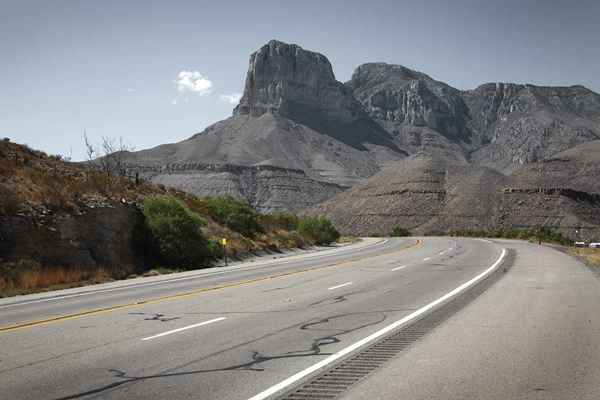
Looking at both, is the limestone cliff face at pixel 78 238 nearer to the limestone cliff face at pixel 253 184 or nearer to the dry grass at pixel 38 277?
the dry grass at pixel 38 277

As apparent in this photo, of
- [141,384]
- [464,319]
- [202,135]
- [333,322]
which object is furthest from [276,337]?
[202,135]

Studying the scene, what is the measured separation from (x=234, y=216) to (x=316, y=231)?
17477 mm

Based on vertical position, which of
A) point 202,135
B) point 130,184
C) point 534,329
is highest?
point 202,135

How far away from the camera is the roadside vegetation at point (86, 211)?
62.2ft

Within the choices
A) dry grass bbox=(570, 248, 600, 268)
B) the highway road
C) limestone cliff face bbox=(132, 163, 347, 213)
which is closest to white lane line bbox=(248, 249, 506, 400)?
the highway road

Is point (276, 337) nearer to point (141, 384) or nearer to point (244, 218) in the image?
point (141, 384)

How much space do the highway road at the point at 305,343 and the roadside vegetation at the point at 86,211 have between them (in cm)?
391

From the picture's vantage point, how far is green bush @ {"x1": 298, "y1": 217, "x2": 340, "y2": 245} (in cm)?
5281

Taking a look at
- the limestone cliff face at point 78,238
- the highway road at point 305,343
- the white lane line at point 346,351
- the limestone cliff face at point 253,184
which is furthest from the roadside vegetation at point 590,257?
the limestone cliff face at point 253,184

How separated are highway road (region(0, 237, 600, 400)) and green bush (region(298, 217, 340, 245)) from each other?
37.0 metres

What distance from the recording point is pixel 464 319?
34.1 feet

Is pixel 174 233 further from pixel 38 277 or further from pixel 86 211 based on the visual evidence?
pixel 38 277

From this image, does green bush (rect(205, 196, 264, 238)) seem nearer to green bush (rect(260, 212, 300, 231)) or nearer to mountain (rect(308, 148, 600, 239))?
green bush (rect(260, 212, 300, 231))

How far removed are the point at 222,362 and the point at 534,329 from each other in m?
5.06
